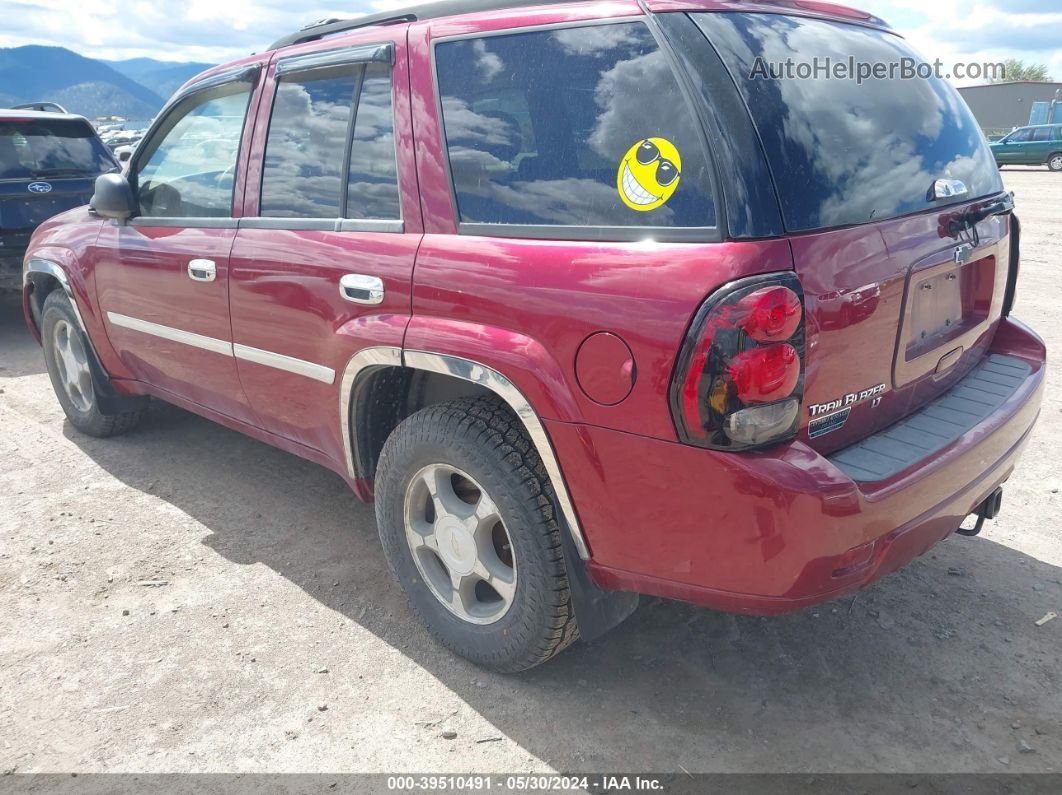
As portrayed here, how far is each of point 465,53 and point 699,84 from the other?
33.7 inches

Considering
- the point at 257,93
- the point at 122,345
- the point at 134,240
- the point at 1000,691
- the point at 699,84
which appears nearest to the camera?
the point at 699,84

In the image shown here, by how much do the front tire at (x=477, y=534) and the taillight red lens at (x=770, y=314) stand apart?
77 cm

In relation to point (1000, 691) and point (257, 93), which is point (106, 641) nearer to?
point (257, 93)

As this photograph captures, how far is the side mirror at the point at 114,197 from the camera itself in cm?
379

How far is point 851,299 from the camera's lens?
2.02 metres

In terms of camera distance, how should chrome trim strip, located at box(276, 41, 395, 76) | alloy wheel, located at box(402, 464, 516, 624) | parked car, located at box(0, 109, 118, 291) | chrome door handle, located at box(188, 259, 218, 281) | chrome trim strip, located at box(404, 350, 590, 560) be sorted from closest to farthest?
1. chrome trim strip, located at box(404, 350, 590, 560)
2. alloy wheel, located at box(402, 464, 516, 624)
3. chrome trim strip, located at box(276, 41, 395, 76)
4. chrome door handle, located at box(188, 259, 218, 281)
5. parked car, located at box(0, 109, 118, 291)

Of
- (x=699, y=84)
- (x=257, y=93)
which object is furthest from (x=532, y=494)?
(x=257, y=93)

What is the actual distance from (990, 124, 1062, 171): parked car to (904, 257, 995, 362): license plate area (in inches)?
1038

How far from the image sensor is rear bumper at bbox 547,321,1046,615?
1901 millimetres

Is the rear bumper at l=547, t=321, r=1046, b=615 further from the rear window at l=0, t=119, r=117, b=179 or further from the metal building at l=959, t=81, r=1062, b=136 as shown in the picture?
the metal building at l=959, t=81, r=1062, b=136

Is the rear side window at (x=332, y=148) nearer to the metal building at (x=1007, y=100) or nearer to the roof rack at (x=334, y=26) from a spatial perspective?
the roof rack at (x=334, y=26)

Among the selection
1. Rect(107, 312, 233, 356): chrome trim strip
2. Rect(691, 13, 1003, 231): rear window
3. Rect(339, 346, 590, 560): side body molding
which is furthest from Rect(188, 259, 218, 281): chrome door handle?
Rect(691, 13, 1003, 231): rear window

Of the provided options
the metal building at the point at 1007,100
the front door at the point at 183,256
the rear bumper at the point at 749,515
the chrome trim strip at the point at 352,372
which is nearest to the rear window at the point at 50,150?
the front door at the point at 183,256

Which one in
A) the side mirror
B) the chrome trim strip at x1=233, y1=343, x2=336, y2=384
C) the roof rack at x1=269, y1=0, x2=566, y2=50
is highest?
the roof rack at x1=269, y1=0, x2=566, y2=50
